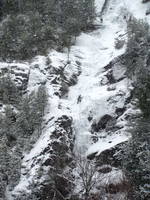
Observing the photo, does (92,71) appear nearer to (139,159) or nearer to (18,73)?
(18,73)

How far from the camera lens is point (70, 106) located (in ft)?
145

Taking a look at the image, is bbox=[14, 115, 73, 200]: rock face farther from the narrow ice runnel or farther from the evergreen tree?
the evergreen tree

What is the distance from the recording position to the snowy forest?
98.0 feet

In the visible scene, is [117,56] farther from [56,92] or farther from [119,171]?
[119,171]

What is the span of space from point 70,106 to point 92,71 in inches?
449

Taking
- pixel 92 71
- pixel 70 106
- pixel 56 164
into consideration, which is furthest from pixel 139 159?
pixel 92 71

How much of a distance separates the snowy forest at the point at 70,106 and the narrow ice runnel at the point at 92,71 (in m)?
0.16

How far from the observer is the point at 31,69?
48156mm

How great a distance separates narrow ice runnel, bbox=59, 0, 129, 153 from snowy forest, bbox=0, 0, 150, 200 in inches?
6.2

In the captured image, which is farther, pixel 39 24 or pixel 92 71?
pixel 39 24

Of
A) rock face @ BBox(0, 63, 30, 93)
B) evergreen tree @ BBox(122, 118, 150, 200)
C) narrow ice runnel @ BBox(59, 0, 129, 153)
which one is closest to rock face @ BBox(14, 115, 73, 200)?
narrow ice runnel @ BBox(59, 0, 129, 153)

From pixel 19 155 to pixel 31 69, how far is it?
17416 mm

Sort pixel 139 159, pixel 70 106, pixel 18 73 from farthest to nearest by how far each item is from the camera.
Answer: pixel 18 73
pixel 70 106
pixel 139 159

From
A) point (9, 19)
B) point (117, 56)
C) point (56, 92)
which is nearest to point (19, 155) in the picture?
point (56, 92)
